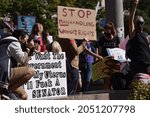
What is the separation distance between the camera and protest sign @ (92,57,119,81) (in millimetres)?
10703

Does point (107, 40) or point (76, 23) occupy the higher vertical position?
point (76, 23)

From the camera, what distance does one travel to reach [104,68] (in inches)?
→ 423

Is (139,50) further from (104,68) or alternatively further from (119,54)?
(119,54)

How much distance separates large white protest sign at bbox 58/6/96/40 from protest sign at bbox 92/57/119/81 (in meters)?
0.47

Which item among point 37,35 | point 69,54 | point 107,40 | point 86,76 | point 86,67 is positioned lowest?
point 86,76

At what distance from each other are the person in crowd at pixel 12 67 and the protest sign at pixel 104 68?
7.51 feet

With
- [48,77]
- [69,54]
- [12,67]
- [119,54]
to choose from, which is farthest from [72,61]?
[12,67]

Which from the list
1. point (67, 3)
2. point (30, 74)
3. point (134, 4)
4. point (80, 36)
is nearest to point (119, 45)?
point (80, 36)

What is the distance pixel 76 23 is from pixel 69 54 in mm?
529

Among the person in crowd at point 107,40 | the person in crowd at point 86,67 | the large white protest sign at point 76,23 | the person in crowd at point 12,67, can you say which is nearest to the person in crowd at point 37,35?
the large white protest sign at point 76,23

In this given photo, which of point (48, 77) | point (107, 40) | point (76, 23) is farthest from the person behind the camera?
point (107, 40)

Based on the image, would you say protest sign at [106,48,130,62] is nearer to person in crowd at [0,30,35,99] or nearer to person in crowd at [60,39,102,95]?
person in crowd at [60,39,102,95]

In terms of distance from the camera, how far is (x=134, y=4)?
936cm

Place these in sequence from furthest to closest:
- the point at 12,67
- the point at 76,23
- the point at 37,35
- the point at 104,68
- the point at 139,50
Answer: the point at 104,68 → the point at 37,35 → the point at 76,23 → the point at 139,50 → the point at 12,67
